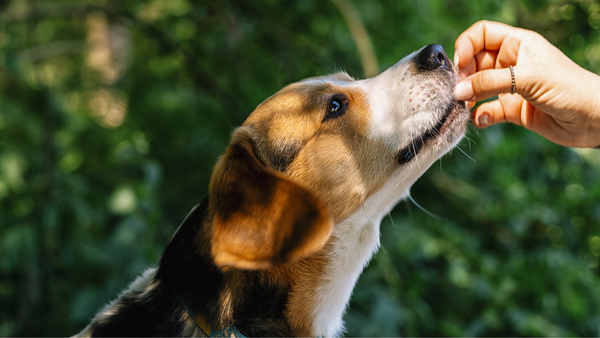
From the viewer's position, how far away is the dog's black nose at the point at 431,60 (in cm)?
214

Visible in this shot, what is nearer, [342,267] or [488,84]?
[488,84]

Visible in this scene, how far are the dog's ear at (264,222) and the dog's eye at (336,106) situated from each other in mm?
575

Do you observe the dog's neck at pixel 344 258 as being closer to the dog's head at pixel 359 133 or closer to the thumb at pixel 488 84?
the dog's head at pixel 359 133

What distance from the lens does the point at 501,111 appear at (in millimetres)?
2484

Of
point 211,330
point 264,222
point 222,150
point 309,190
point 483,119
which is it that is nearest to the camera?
point 264,222

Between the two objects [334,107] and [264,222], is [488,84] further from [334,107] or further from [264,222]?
[264,222]

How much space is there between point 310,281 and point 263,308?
0.85 feet

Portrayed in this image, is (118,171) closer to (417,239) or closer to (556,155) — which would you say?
(417,239)

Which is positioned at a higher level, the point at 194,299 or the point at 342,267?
the point at 194,299

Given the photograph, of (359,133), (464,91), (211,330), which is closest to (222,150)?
(359,133)

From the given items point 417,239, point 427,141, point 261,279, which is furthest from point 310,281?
point 417,239

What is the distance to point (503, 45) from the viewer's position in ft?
7.22

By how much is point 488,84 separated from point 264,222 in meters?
1.07

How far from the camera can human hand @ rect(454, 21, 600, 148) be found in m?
1.82
